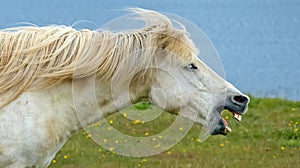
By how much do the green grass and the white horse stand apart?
1786 mm

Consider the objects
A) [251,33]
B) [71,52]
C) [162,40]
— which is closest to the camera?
[71,52]

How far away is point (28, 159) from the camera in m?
4.67

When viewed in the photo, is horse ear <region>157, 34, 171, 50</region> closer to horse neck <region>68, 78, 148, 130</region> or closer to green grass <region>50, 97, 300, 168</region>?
horse neck <region>68, 78, 148, 130</region>

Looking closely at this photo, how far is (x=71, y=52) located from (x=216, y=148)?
15.8ft

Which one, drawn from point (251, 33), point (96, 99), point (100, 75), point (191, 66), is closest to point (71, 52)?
point (100, 75)

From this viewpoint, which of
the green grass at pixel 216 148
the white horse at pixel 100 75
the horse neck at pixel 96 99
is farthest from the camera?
the green grass at pixel 216 148

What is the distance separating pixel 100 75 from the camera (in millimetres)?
4930

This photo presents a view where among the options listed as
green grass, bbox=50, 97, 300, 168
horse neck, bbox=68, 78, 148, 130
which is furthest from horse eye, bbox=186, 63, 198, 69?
green grass, bbox=50, 97, 300, 168

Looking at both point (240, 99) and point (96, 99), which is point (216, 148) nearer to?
point (240, 99)

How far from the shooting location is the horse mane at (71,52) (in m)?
4.82

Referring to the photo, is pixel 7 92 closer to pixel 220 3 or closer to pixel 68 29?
pixel 68 29

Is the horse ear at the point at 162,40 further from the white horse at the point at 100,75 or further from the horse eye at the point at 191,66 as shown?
the horse eye at the point at 191,66

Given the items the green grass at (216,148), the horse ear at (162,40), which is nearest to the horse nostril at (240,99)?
the horse ear at (162,40)

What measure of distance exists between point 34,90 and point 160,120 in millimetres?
5955
